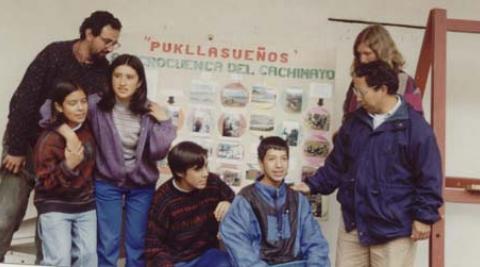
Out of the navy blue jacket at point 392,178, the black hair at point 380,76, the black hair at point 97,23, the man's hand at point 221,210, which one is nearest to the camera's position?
the navy blue jacket at point 392,178

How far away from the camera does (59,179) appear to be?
2.42 metres

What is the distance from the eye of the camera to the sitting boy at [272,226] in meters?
2.32

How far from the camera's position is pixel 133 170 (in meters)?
2.45

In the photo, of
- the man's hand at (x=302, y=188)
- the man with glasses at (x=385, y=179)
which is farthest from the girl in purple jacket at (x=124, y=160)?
the man with glasses at (x=385, y=179)

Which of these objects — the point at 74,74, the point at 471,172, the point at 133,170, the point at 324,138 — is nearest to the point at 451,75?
the point at 471,172

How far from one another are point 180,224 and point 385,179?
29.5 inches

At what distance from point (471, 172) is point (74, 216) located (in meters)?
1.52

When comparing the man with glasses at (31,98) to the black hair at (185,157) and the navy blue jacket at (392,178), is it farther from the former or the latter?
the navy blue jacket at (392,178)

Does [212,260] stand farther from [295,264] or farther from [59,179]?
[59,179]

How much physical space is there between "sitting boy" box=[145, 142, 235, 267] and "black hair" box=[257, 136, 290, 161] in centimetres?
18

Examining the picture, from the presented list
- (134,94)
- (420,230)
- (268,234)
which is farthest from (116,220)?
(420,230)

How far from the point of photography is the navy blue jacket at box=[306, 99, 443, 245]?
2191 millimetres

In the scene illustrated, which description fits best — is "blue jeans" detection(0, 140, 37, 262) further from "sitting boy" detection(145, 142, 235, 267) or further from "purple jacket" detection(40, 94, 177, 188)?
"sitting boy" detection(145, 142, 235, 267)

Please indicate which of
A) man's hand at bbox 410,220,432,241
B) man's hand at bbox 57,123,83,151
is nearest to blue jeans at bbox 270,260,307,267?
man's hand at bbox 410,220,432,241
